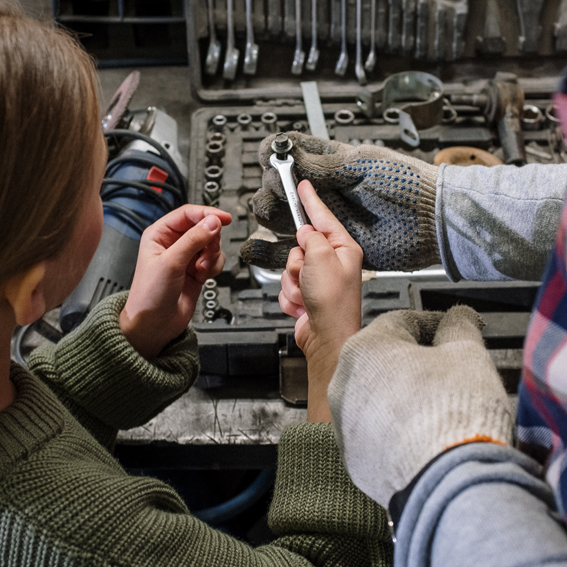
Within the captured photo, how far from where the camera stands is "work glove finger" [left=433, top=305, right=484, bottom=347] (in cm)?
55

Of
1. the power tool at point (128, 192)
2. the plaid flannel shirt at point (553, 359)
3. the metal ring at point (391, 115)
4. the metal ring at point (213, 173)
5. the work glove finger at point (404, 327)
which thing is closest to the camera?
the plaid flannel shirt at point (553, 359)

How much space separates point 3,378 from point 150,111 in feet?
2.99

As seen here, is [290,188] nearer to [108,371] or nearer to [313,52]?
[108,371]

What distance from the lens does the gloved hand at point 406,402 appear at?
1.40 ft

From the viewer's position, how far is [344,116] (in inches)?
55.1

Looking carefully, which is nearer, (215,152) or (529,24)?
(215,152)

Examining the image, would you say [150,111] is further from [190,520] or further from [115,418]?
[190,520]

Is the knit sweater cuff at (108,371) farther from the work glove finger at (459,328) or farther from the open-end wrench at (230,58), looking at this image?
the open-end wrench at (230,58)

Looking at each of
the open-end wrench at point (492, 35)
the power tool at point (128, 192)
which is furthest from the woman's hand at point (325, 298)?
the open-end wrench at point (492, 35)

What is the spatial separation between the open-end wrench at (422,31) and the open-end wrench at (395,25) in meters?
0.05

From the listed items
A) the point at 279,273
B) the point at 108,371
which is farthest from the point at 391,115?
the point at 108,371

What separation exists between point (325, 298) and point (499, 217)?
0.30 meters

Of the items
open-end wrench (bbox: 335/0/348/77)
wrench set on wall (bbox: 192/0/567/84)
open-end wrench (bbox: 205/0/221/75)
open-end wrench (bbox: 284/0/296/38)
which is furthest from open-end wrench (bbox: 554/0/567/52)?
open-end wrench (bbox: 205/0/221/75)

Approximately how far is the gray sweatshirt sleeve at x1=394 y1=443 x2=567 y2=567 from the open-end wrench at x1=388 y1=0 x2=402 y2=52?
54.0 inches
